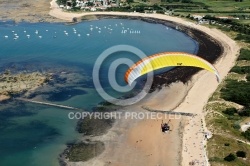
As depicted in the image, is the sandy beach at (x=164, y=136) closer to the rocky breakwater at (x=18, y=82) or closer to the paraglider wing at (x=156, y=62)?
the paraglider wing at (x=156, y=62)

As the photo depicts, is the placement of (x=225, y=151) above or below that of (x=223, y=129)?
below

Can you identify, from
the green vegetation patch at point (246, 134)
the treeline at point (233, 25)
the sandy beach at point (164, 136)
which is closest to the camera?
the sandy beach at point (164, 136)

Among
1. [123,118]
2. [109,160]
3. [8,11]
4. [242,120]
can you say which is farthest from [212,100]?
[8,11]

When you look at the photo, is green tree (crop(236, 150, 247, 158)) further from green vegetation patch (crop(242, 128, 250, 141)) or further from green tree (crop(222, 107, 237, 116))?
green tree (crop(222, 107, 237, 116))

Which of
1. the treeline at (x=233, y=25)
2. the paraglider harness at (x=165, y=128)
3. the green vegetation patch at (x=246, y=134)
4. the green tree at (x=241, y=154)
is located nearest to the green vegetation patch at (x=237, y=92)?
the green vegetation patch at (x=246, y=134)

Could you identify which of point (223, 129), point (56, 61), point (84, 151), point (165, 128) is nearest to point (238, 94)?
point (223, 129)

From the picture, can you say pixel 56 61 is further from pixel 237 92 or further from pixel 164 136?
pixel 164 136
